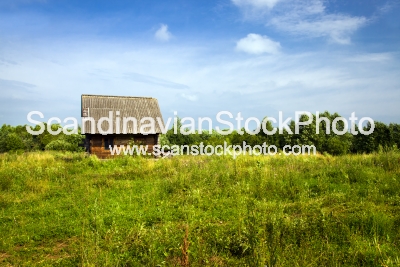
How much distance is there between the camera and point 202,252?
4188mm

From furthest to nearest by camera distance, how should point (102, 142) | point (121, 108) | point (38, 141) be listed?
point (38, 141) → point (121, 108) → point (102, 142)

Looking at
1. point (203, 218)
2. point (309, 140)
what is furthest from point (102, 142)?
point (309, 140)

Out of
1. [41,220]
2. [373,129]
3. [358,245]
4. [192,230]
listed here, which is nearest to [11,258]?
[41,220]

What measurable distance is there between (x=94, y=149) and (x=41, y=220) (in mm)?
16294

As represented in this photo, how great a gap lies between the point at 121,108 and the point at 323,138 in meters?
25.7

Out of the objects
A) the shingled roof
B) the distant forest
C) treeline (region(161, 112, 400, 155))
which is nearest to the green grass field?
the shingled roof

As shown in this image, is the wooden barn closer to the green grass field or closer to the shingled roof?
the shingled roof

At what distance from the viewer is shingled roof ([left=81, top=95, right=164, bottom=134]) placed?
868 inches

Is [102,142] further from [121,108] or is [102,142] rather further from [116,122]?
[121,108]

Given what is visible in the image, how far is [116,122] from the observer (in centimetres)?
2219

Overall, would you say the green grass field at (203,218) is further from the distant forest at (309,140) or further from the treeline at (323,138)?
the treeline at (323,138)

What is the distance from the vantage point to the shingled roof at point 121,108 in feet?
72.3

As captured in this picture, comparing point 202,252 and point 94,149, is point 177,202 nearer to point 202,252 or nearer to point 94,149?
point 202,252

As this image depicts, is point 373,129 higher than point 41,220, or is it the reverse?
point 373,129
